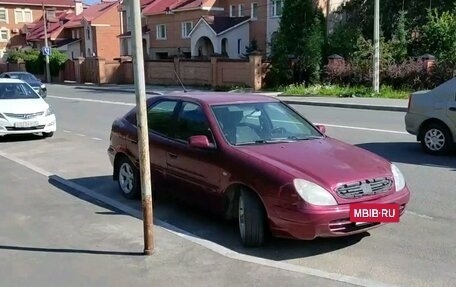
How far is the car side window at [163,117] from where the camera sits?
6.95 metres

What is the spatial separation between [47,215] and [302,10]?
2778cm

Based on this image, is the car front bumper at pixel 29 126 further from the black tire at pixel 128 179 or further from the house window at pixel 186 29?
the house window at pixel 186 29

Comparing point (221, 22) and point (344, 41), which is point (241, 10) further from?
point (344, 41)

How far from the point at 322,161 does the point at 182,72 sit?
3648 cm

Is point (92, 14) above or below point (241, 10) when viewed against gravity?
above

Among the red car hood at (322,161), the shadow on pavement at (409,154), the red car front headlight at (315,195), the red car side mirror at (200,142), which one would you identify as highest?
the red car side mirror at (200,142)

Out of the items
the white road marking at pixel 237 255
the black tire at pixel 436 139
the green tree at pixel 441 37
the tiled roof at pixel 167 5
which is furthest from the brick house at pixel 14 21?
the white road marking at pixel 237 255

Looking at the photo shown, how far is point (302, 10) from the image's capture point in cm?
3244

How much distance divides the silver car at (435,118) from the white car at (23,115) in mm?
8544

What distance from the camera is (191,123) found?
6566 millimetres

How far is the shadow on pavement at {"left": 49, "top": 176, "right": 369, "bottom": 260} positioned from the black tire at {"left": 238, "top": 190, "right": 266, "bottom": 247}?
0.09 m

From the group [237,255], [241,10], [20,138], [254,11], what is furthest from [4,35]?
[237,255]

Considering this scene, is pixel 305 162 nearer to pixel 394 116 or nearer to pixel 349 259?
pixel 349 259

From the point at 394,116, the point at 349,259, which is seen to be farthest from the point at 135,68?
the point at 394,116
